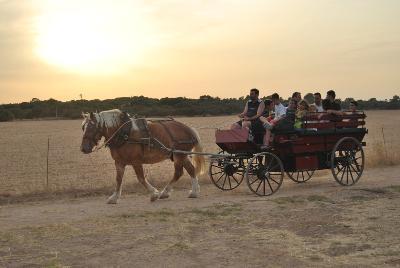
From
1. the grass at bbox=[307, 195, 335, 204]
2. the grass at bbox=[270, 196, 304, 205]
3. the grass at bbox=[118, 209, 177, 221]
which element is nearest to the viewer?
the grass at bbox=[118, 209, 177, 221]

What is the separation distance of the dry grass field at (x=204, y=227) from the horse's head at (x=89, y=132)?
46.8 inches

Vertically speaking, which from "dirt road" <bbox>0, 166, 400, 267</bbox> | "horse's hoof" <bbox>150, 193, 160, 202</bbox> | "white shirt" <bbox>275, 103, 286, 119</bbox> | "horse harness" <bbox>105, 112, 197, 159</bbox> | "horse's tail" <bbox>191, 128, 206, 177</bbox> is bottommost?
"dirt road" <bbox>0, 166, 400, 267</bbox>

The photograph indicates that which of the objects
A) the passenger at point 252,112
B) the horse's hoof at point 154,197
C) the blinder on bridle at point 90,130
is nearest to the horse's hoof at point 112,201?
→ the horse's hoof at point 154,197

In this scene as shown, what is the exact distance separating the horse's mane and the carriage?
7.60 feet

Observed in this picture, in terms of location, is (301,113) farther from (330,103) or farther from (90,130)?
(90,130)

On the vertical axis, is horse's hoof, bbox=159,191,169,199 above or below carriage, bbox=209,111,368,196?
below

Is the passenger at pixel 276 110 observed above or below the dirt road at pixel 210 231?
above

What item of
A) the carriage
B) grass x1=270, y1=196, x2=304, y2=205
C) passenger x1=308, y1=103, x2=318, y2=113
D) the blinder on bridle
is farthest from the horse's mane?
passenger x1=308, y1=103, x2=318, y2=113

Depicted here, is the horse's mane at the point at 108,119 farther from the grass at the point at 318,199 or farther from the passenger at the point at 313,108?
the passenger at the point at 313,108

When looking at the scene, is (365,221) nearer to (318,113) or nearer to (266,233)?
(266,233)

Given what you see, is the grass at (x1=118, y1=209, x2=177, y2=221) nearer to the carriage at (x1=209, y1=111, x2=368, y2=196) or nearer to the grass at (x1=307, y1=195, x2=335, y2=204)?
the carriage at (x1=209, y1=111, x2=368, y2=196)

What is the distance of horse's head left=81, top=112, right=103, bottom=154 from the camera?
11.2m

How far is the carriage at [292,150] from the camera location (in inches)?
475

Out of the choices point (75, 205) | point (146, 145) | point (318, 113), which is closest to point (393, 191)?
point (318, 113)
